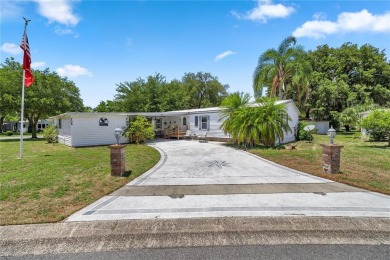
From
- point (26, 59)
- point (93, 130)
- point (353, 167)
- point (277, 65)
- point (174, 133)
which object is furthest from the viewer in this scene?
point (277, 65)

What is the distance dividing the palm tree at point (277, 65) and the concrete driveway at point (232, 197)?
15.0m

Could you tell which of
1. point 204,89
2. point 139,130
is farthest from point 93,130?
point 204,89

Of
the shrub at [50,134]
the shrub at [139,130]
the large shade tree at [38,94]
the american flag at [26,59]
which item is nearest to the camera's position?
the american flag at [26,59]

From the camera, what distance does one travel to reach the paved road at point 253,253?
3.07 meters

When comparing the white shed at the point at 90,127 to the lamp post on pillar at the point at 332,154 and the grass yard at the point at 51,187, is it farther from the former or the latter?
the lamp post on pillar at the point at 332,154

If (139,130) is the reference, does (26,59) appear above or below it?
above

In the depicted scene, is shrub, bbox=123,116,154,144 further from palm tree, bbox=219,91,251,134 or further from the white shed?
palm tree, bbox=219,91,251,134

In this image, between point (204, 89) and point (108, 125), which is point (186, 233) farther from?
point (204, 89)

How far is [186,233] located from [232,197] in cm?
193

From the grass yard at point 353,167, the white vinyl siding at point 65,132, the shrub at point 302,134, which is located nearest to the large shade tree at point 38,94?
the white vinyl siding at point 65,132

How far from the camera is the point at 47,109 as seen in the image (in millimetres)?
22406

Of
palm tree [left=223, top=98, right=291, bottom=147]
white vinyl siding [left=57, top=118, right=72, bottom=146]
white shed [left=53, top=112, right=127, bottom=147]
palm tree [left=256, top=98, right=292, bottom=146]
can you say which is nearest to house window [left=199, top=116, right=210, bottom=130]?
palm tree [left=223, top=98, right=291, bottom=147]

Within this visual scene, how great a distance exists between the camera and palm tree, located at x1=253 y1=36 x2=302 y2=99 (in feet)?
68.5

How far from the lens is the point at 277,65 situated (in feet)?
69.3
